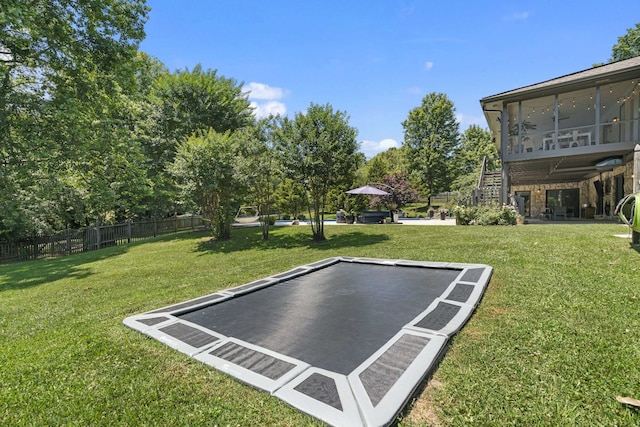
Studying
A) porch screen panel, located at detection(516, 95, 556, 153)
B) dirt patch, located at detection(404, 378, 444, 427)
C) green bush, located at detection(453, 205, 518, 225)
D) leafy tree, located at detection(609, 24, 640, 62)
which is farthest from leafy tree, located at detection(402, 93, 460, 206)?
dirt patch, located at detection(404, 378, 444, 427)

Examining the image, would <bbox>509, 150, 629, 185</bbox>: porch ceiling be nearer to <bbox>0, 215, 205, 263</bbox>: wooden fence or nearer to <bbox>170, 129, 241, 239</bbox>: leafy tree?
<bbox>170, 129, 241, 239</bbox>: leafy tree

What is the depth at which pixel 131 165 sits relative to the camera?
38.9 feet

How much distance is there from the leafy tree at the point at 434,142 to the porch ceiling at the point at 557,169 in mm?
9578

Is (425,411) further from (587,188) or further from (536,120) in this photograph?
(587,188)

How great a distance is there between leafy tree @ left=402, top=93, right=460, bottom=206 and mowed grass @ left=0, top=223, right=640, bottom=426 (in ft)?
75.6

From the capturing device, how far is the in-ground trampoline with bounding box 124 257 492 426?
1899 millimetres

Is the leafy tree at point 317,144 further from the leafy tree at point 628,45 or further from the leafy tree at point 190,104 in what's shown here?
the leafy tree at point 628,45

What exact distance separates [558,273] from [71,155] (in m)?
11.7

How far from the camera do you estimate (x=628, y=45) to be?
21375mm

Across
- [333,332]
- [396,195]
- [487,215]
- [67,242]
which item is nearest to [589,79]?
[487,215]

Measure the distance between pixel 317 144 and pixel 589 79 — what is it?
9.67m

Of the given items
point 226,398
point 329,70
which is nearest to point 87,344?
point 226,398

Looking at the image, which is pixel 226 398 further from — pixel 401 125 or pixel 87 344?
pixel 401 125

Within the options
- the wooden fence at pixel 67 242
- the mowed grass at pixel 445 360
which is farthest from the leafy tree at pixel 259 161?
the wooden fence at pixel 67 242
